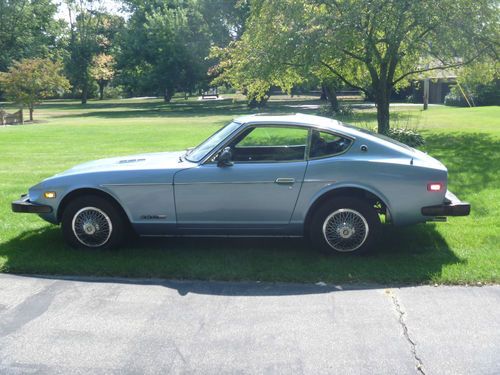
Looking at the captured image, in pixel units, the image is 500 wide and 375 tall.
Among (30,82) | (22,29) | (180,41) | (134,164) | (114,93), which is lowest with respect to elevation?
(134,164)

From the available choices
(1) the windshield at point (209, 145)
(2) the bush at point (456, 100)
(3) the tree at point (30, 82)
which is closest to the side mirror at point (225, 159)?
(1) the windshield at point (209, 145)

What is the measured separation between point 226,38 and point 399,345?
47.2 m

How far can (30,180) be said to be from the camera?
35.1 feet

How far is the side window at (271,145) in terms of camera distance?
579 cm

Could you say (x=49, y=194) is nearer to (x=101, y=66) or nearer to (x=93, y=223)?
(x=93, y=223)

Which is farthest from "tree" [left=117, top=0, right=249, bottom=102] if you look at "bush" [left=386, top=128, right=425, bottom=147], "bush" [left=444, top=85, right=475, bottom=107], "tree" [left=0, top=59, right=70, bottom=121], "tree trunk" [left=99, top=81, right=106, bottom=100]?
"bush" [left=386, top=128, right=425, bottom=147]

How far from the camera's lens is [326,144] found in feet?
18.9

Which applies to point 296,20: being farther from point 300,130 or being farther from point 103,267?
point 103,267

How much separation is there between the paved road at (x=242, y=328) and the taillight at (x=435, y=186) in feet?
3.60

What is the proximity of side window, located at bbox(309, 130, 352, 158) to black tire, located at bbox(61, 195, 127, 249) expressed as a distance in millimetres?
2133

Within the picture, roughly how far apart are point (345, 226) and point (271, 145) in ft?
4.55

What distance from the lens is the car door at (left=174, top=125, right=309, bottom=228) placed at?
5.57 metres

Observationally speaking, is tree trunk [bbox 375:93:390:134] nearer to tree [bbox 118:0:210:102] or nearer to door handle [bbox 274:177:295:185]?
door handle [bbox 274:177:295:185]

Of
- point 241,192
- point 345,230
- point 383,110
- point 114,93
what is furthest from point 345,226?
point 114,93
